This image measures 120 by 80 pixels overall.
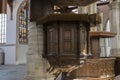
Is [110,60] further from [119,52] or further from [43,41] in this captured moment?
[119,52]

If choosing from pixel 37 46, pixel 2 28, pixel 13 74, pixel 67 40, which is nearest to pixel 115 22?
pixel 13 74

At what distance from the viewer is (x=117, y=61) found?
6.82 metres

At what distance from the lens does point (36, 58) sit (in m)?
5.43

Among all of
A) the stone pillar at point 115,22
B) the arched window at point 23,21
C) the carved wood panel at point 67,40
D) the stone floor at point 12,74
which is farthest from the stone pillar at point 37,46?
the arched window at point 23,21

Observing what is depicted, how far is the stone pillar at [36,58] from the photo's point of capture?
538cm

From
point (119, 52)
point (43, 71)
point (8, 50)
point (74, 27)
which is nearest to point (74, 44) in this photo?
point (74, 27)

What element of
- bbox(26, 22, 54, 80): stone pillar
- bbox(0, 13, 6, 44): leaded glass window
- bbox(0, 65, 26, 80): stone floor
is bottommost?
bbox(0, 65, 26, 80): stone floor

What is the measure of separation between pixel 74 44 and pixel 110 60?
2.52 meters

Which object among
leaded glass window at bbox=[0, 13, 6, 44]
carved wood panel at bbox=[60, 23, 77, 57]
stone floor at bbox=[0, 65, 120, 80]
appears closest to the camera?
carved wood panel at bbox=[60, 23, 77, 57]

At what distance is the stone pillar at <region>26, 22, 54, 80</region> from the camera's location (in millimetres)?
5383

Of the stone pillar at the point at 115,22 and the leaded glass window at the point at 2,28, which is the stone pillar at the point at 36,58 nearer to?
the stone pillar at the point at 115,22

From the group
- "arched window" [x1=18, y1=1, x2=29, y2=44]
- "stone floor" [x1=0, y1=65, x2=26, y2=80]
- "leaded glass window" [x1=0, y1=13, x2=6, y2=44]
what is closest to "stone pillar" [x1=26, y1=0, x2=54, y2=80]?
"stone floor" [x1=0, y1=65, x2=26, y2=80]

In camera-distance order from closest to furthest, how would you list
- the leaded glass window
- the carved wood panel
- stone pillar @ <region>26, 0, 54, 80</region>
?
the carved wood panel → stone pillar @ <region>26, 0, 54, 80</region> → the leaded glass window

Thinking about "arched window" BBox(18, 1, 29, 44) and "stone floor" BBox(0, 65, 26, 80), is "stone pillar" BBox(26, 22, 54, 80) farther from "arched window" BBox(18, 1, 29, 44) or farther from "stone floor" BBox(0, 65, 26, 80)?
"arched window" BBox(18, 1, 29, 44)
